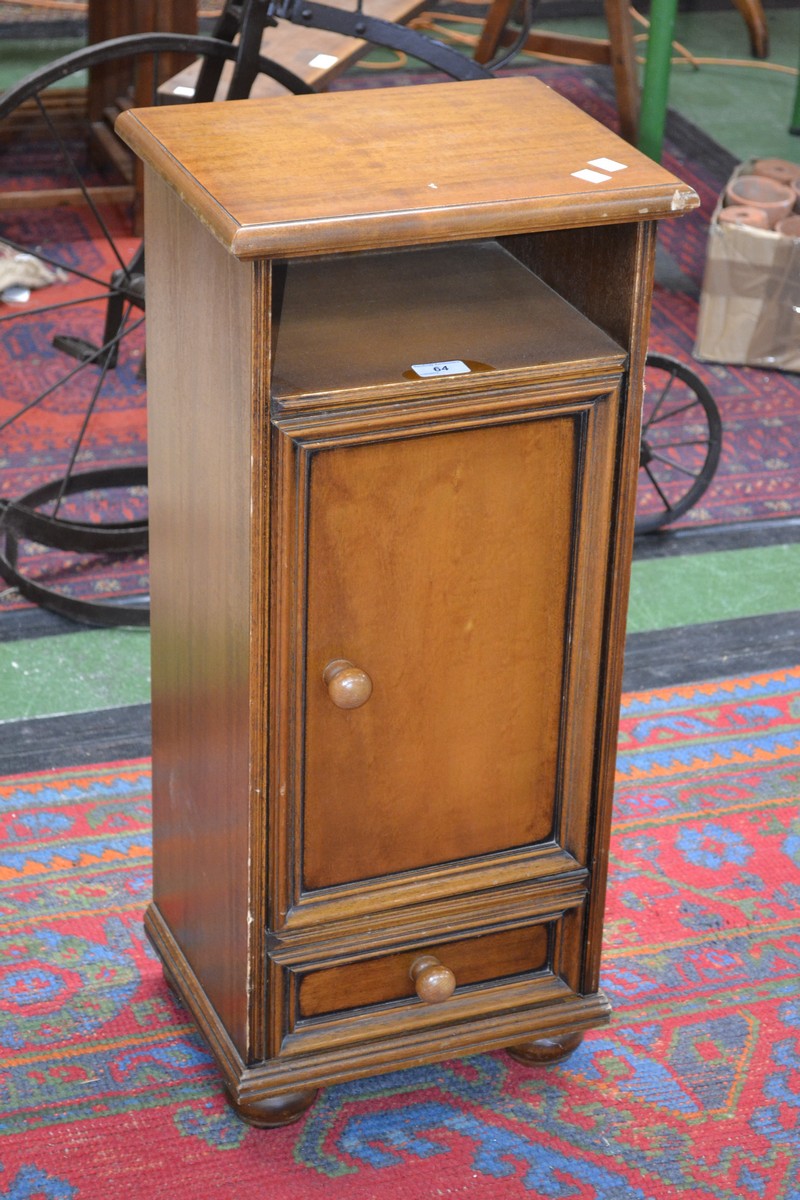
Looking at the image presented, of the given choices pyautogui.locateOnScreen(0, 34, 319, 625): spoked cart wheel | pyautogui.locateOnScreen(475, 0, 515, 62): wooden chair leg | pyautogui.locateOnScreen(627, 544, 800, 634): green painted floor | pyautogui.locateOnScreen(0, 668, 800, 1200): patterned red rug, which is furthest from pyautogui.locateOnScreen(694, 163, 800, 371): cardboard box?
pyautogui.locateOnScreen(0, 668, 800, 1200): patterned red rug

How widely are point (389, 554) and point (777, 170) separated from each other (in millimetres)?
2921

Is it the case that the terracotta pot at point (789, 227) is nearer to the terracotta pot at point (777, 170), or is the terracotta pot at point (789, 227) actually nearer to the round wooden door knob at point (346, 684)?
the terracotta pot at point (777, 170)

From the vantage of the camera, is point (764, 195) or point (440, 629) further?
point (764, 195)

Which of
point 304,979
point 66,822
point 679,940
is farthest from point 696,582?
point 304,979

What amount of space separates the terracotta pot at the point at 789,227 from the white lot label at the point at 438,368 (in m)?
2.51

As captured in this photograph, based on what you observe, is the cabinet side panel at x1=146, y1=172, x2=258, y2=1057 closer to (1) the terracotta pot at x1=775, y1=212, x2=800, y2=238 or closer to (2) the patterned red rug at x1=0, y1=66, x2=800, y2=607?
(2) the patterned red rug at x1=0, y1=66, x2=800, y2=607

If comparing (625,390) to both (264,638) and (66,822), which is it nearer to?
(264,638)

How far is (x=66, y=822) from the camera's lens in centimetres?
264

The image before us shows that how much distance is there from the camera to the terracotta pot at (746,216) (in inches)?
160

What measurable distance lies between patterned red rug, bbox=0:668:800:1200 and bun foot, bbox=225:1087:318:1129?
0.09ft

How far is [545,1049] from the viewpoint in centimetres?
220

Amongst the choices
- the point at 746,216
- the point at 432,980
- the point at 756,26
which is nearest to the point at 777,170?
the point at 746,216

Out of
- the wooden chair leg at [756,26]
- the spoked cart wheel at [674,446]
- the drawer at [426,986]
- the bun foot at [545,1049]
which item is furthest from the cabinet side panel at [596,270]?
the wooden chair leg at [756,26]

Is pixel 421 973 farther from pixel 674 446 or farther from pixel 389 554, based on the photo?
pixel 674 446
